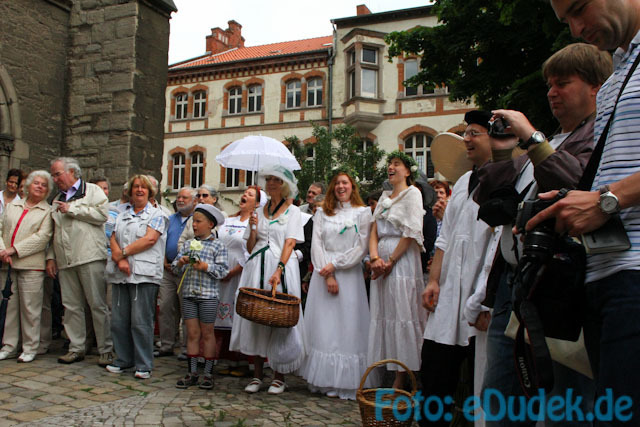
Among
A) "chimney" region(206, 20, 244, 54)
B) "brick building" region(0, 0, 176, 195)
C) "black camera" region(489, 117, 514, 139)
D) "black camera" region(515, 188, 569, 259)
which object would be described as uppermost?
"chimney" region(206, 20, 244, 54)

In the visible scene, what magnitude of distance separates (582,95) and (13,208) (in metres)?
6.45

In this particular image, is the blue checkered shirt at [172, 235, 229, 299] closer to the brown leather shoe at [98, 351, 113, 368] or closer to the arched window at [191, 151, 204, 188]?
the brown leather shoe at [98, 351, 113, 368]

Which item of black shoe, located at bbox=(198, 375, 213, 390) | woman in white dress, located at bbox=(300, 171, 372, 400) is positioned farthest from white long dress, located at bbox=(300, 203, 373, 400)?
black shoe, located at bbox=(198, 375, 213, 390)

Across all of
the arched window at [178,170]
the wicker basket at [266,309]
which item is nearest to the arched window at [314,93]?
the arched window at [178,170]

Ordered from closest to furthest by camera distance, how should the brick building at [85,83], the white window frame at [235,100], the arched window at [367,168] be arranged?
the brick building at [85,83] < the arched window at [367,168] < the white window frame at [235,100]

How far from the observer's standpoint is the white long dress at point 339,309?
5.42 m

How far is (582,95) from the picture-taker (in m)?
2.26

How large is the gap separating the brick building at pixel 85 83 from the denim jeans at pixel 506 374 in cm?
793

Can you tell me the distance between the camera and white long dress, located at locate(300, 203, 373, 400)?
542cm

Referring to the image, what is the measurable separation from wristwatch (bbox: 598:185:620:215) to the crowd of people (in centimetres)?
52

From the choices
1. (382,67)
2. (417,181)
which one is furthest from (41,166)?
(382,67)

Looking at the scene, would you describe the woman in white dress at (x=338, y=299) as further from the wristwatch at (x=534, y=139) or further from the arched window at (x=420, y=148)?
the arched window at (x=420, y=148)

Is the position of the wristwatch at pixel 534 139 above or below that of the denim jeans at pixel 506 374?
above

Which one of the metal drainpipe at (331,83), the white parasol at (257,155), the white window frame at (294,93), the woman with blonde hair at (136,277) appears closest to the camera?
the woman with blonde hair at (136,277)
